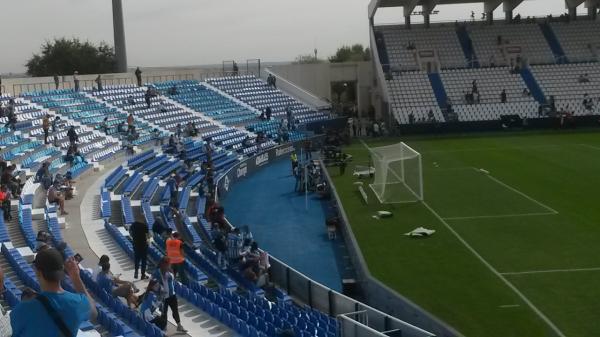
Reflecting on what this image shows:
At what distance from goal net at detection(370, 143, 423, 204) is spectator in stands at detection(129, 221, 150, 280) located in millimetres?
11440

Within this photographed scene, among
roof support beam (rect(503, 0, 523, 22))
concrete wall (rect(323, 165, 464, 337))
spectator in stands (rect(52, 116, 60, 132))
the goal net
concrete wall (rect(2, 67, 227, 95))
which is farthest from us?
roof support beam (rect(503, 0, 523, 22))

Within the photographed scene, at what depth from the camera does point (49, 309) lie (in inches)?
143

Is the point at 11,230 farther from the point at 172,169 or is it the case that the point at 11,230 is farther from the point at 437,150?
the point at 437,150

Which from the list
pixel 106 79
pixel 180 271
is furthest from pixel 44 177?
pixel 106 79

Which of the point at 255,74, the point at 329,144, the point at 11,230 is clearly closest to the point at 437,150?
the point at 329,144

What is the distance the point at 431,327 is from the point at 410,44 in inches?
1600

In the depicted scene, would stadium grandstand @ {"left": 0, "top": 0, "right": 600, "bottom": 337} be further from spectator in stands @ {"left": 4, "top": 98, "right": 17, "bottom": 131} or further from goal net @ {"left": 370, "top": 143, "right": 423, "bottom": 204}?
spectator in stands @ {"left": 4, "top": 98, "right": 17, "bottom": 131}

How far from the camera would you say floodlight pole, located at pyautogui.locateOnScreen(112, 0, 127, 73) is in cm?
4528

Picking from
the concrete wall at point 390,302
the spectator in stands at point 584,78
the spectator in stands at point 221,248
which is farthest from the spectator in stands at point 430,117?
the spectator in stands at point 221,248

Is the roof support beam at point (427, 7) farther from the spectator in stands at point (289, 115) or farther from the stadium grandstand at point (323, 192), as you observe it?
the spectator in stands at point (289, 115)

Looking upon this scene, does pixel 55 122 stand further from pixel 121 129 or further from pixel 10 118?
pixel 121 129

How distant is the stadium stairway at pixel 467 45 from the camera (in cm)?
4931

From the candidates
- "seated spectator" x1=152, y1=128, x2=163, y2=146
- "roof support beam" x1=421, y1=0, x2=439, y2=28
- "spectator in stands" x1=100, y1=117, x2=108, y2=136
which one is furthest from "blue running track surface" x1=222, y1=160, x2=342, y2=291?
"roof support beam" x1=421, y1=0, x2=439, y2=28

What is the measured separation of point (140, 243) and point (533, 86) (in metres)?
38.2
